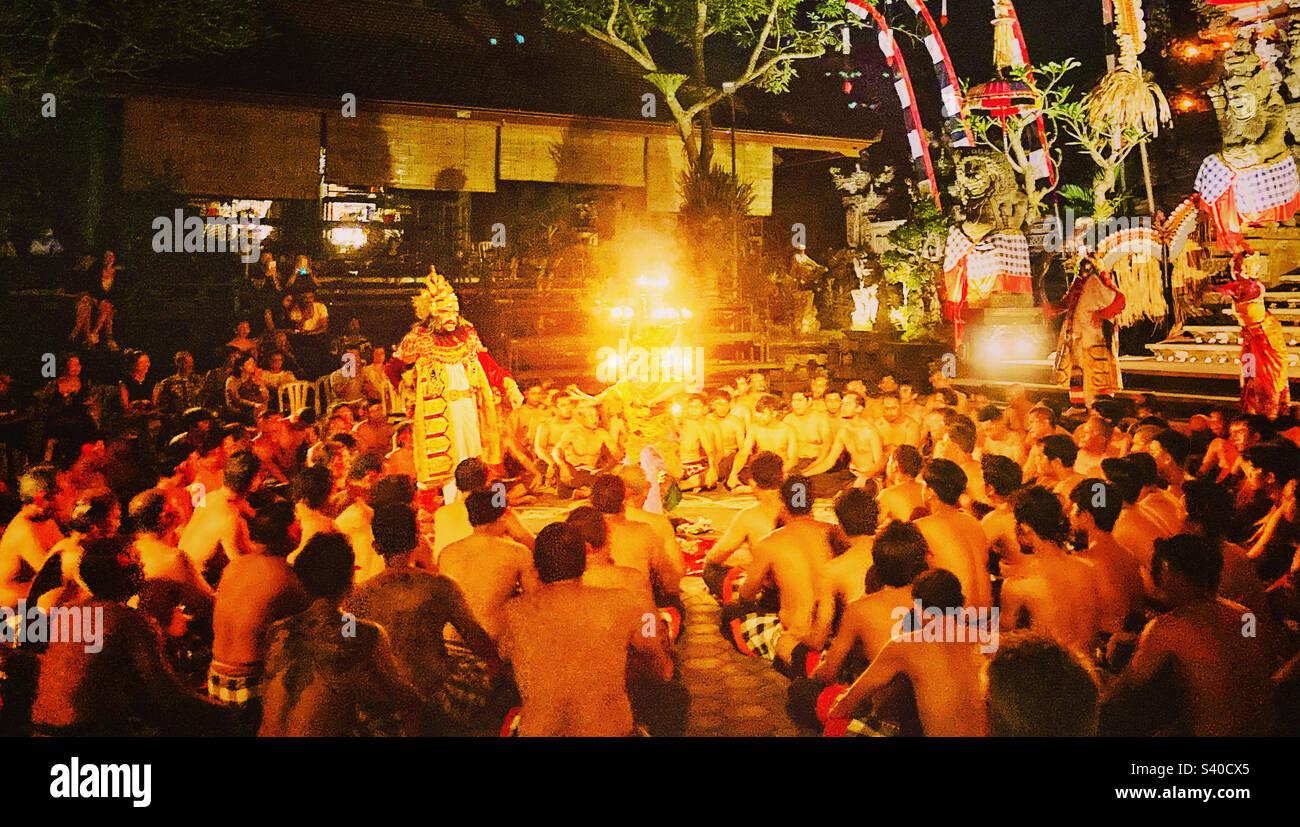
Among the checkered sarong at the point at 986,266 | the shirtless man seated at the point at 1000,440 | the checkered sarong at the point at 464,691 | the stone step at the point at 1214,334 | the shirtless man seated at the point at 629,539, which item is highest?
the checkered sarong at the point at 986,266

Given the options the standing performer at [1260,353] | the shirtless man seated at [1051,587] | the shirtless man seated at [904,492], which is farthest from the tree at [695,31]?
the shirtless man seated at [1051,587]

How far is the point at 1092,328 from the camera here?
10812 millimetres

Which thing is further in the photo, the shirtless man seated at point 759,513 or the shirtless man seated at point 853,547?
the shirtless man seated at point 759,513

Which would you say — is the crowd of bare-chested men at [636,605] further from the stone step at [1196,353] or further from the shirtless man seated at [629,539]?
the stone step at [1196,353]

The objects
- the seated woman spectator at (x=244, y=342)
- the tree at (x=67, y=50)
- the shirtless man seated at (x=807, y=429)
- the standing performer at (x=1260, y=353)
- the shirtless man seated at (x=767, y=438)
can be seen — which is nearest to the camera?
the standing performer at (x=1260, y=353)

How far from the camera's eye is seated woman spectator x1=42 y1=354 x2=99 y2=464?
8.70m

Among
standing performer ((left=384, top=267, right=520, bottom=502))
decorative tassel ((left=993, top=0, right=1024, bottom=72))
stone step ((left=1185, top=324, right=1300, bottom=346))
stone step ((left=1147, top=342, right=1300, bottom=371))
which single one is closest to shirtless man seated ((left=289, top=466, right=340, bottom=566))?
standing performer ((left=384, top=267, right=520, bottom=502))

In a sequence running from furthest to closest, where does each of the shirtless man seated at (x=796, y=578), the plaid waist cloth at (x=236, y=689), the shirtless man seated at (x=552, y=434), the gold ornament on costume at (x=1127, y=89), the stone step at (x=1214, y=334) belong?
the stone step at (x=1214, y=334)
the gold ornament on costume at (x=1127, y=89)
the shirtless man seated at (x=552, y=434)
the shirtless man seated at (x=796, y=578)
the plaid waist cloth at (x=236, y=689)

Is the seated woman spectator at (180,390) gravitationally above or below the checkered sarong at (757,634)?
above

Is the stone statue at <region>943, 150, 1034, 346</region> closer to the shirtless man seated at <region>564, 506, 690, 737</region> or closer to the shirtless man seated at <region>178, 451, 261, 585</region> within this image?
the shirtless man seated at <region>564, 506, 690, 737</region>

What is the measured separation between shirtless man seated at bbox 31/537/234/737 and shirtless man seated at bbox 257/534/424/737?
0.67 meters

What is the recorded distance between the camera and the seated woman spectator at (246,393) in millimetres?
10648

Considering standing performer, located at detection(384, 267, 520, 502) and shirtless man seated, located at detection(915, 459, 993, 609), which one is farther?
standing performer, located at detection(384, 267, 520, 502)

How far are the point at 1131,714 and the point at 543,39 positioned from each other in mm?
15772
